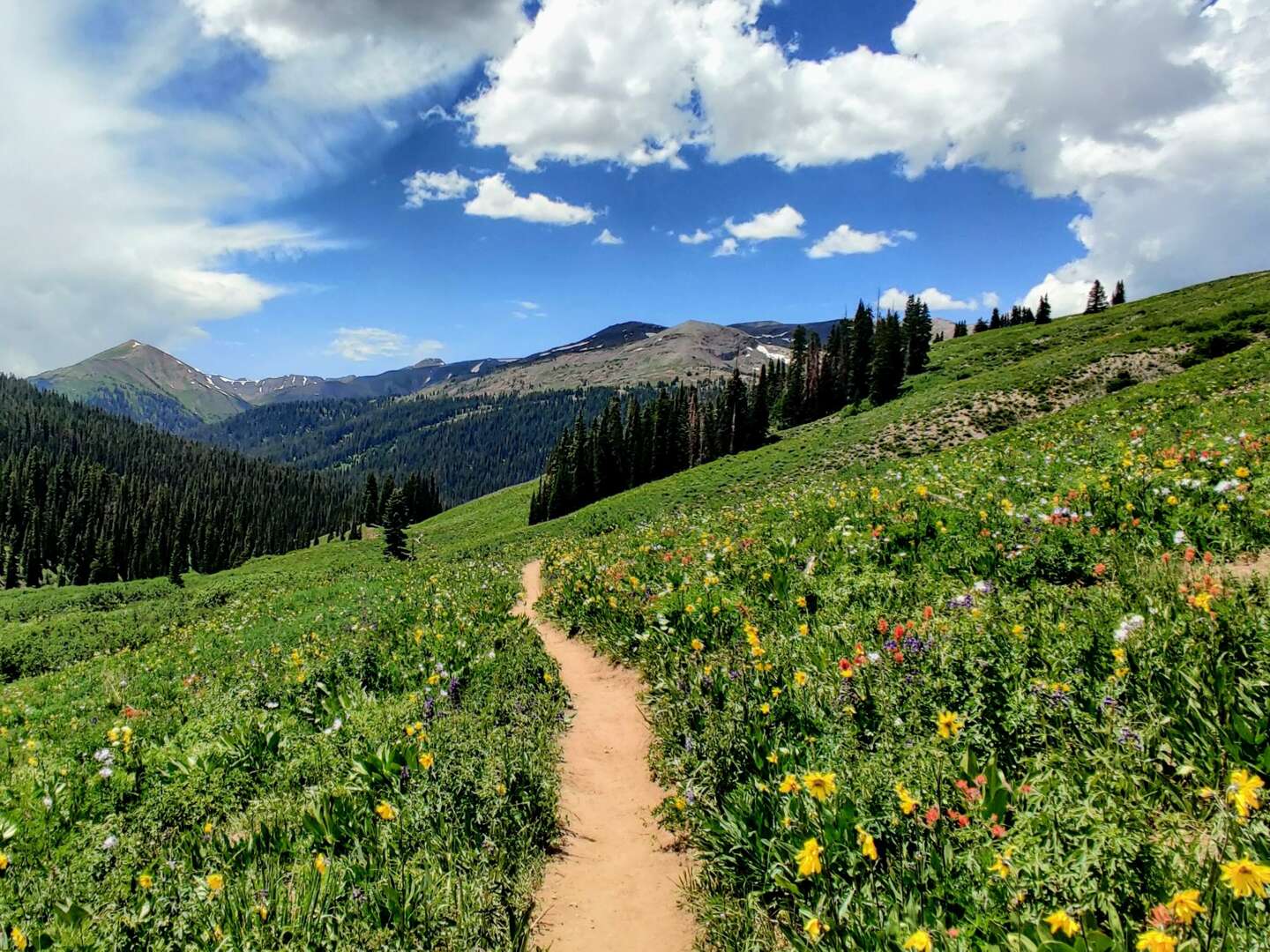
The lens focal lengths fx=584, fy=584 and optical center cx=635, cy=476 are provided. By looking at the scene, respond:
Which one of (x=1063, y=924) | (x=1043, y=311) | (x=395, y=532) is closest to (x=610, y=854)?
(x=1063, y=924)

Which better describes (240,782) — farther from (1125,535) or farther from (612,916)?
(1125,535)

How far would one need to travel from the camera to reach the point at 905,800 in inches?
158

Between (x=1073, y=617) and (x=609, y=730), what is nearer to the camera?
(x=1073, y=617)

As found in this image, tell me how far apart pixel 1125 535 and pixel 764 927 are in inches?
271

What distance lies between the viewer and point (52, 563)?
357 feet

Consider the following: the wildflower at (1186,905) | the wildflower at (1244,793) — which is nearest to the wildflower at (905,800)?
the wildflower at (1186,905)

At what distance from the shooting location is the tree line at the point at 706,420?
251ft

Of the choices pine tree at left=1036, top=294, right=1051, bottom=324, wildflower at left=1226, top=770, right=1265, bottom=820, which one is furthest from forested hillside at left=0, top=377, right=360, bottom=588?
pine tree at left=1036, top=294, right=1051, bottom=324

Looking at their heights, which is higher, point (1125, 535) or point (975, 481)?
point (975, 481)

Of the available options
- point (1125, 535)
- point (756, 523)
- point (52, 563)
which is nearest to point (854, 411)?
point (756, 523)

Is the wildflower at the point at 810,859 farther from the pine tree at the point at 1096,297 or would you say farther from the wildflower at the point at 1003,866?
the pine tree at the point at 1096,297

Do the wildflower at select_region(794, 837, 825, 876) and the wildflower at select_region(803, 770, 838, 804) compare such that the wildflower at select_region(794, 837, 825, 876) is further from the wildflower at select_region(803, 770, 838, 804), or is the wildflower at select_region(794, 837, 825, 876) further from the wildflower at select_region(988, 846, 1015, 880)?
the wildflower at select_region(988, 846, 1015, 880)

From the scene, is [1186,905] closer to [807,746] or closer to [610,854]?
[807,746]

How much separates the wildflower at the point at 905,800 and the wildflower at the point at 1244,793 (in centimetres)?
163
